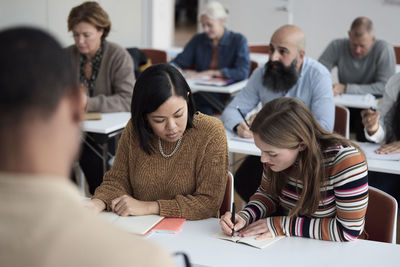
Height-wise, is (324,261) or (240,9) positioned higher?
(240,9)

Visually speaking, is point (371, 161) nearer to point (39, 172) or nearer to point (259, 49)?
point (39, 172)

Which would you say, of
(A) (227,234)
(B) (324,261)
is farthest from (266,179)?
(B) (324,261)

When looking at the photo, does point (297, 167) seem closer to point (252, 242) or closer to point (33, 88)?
point (252, 242)

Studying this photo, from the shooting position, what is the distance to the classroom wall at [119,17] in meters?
4.57

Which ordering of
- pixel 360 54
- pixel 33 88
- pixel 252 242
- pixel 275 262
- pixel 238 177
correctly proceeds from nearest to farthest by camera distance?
pixel 33 88, pixel 275 262, pixel 252 242, pixel 238 177, pixel 360 54

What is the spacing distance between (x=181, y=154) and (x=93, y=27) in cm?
171

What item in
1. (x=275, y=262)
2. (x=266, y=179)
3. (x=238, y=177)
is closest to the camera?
(x=275, y=262)

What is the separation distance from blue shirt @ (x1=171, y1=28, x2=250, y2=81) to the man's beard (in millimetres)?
1426

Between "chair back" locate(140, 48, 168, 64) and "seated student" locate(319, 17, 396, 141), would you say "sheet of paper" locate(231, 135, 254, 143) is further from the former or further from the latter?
"chair back" locate(140, 48, 168, 64)

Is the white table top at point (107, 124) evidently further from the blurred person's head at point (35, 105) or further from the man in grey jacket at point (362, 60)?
the blurred person's head at point (35, 105)

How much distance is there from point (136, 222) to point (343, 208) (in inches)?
28.9

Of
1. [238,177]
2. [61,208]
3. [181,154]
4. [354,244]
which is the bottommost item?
[238,177]

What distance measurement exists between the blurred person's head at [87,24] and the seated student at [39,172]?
2.96m

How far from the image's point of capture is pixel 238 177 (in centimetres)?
326
